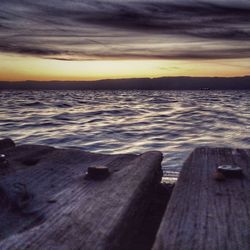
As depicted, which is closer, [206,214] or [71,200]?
[206,214]

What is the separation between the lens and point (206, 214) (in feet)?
8.13

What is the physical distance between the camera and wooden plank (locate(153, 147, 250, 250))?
2100 millimetres

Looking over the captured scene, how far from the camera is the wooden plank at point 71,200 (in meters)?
2.24

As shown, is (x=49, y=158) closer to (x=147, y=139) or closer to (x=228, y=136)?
(x=147, y=139)

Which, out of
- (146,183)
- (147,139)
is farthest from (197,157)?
(147,139)

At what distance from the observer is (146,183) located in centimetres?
332

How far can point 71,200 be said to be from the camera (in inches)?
113

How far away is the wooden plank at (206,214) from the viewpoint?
2.10 meters

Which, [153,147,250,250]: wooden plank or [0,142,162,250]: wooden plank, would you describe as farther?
[0,142,162,250]: wooden plank

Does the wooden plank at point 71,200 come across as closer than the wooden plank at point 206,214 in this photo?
No

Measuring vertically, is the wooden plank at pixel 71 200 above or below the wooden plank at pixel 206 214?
below

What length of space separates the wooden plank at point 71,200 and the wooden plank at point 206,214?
30 centimetres

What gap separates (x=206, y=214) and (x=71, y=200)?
3.22ft

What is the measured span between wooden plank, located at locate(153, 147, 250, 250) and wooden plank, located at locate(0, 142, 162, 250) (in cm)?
30
